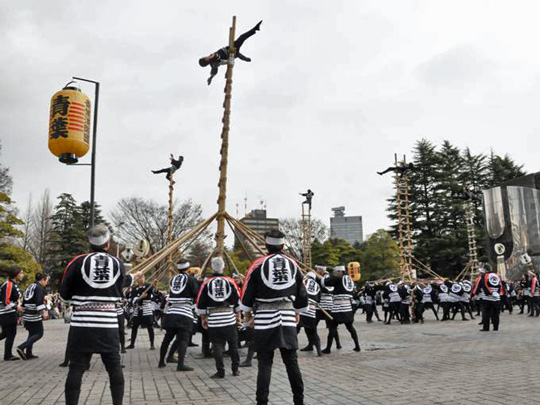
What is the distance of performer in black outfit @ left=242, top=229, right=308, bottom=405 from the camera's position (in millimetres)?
4766

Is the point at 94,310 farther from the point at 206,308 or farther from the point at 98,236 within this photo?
the point at 206,308

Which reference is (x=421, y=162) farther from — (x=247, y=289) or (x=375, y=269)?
(x=247, y=289)

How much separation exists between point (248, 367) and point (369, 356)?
2.46 m

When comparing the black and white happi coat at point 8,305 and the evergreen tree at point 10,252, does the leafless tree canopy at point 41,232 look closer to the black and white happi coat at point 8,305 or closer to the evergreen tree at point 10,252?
the evergreen tree at point 10,252

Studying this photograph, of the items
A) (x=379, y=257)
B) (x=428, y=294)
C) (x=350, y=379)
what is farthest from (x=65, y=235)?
(x=350, y=379)

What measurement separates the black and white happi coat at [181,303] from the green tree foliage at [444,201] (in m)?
38.2

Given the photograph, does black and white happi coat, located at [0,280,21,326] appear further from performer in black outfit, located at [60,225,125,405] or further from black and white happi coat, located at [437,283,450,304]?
black and white happi coat, located at [437,283,450,304]

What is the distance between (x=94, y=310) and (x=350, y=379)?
395cm

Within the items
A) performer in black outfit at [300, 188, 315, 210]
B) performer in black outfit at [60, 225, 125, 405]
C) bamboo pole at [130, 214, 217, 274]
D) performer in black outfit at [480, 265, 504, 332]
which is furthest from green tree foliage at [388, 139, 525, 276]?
performer in black outfit at [60, 225, 125, 405]

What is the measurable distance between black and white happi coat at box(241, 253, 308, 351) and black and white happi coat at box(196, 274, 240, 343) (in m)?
2.37

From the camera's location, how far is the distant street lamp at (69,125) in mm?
9867

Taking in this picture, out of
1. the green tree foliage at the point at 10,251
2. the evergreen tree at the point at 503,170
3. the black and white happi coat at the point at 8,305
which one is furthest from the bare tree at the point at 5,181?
the evergreen tree at the point at 503,170

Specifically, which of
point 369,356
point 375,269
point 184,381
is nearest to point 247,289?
point 184,381

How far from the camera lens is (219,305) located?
7.76 m
